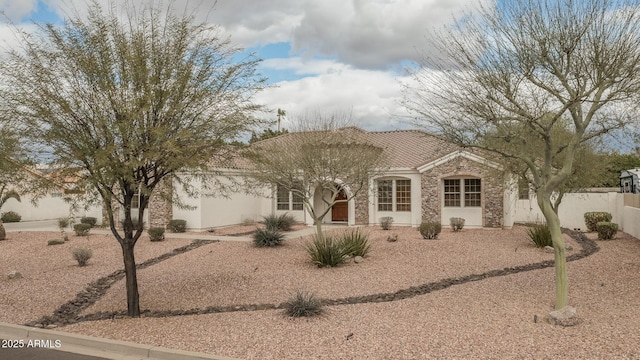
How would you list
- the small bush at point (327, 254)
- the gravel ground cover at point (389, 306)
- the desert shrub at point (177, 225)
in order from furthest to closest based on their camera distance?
the desert shrub at point (177, 225) → the small bush at point (327, 254) → the gravel ground cover at point (389, 306)

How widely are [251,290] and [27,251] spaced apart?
1182 cm

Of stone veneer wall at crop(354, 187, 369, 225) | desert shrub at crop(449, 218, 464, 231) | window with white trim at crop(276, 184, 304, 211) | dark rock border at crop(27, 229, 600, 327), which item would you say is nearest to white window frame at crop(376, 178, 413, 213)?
stone veneer wall at crop(354, 187, 369, 225)

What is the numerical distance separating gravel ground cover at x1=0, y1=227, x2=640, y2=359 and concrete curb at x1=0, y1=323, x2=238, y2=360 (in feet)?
0.85

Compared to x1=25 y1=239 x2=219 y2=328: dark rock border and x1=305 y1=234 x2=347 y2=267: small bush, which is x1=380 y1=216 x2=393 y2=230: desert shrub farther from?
x1=25 y1=239 x2=219 y2=328: dark rock border

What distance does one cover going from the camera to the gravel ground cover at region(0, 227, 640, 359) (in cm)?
709

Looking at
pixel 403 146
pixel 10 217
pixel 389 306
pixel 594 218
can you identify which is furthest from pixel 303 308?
pixel 10 217

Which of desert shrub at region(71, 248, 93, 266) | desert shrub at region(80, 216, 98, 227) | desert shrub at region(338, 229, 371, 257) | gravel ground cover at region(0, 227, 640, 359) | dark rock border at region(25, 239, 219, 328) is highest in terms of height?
desert shrub at region(80, 216, 98, 227)

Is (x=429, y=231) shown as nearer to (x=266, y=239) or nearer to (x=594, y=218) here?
(x=266, y=239)

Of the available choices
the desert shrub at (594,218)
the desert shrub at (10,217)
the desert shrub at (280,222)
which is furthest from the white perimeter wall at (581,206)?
the desert shrub at (10,217)

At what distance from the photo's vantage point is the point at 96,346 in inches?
310

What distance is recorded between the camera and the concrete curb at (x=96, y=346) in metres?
7.15

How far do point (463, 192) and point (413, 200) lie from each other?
7.96 ft

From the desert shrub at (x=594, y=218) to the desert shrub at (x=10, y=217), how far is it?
112 ft

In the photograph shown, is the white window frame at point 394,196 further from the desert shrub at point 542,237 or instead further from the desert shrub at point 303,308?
the desert shrub at point 303,308
